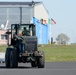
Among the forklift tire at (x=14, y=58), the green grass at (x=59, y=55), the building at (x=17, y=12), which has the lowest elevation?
the forklift tire at (x=14, y=58)

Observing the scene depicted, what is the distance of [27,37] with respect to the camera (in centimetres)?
3300

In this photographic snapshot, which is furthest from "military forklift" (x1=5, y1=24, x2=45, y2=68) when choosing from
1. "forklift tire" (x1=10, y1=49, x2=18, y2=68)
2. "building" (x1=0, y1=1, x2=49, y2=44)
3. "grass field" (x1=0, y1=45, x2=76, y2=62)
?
"building" (x1=0, y1=1, x2=49, y2=44)

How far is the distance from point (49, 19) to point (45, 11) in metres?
2.56

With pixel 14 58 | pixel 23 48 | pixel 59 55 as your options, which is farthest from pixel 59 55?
pixel 14 58

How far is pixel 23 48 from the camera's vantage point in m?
33.0

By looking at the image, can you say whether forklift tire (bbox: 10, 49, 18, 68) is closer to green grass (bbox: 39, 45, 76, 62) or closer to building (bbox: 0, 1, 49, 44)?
green grass (bbox: 39, 45, 76, 62)

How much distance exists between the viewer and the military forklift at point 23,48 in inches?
1283

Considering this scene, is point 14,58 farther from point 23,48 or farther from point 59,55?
point 59,55

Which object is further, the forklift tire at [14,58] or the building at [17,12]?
the building at [17,12]

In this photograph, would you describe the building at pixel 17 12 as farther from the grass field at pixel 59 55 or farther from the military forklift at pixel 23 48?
the military forklift at pixel 23 48

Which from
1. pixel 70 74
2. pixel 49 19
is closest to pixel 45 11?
pixel 49 19

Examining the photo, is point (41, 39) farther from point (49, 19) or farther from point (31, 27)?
point (31, 27)

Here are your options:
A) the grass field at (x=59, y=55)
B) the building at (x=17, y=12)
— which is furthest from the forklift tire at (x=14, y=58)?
the building at (x=17, y=12)

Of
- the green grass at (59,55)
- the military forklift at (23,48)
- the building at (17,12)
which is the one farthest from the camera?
the building at (17,12)
